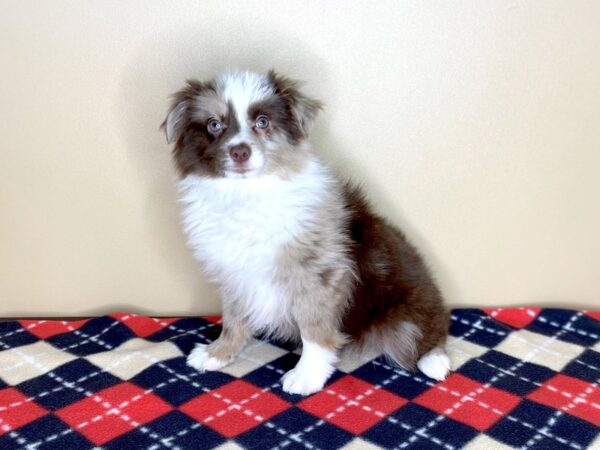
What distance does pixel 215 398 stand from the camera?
2.01 metres

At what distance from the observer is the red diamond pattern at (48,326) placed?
2.46 metres

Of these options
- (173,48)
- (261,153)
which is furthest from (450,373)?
(173,48)

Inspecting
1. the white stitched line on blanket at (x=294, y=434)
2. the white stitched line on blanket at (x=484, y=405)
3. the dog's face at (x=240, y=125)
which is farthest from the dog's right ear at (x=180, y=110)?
the white stitched line on blanket at (x=484, y=405)

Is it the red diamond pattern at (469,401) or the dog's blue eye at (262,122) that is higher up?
the dog's blue eye at (262,122)

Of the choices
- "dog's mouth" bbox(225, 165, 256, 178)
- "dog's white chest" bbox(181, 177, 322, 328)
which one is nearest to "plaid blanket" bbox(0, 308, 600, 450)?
"dog's white chest" bbox(181, 177, 322, 328)

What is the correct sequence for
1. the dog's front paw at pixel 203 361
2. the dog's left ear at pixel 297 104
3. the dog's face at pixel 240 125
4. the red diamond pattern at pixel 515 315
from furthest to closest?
the red diamond pattern at pixel 515 315
the dog's front paw at pixel 203 361
the dog's left ear at pixel 297 104
the dog's face at pixel 240 125

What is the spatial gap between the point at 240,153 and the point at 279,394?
0.88 meters

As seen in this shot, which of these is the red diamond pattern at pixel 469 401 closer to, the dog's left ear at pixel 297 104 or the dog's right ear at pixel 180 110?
the dog's left ear at pixel 297 104

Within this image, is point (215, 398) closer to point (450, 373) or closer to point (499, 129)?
point (450, 373)

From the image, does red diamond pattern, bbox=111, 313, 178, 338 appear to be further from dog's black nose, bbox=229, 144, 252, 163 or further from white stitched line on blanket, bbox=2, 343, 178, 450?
dog's black nose, bbox=229, 144, 252, 163

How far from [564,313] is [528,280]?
0.21 metres

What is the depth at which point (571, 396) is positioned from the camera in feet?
6.58

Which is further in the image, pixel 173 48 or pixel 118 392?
pixel 173 48

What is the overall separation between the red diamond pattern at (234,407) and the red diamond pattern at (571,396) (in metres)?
0.92
